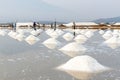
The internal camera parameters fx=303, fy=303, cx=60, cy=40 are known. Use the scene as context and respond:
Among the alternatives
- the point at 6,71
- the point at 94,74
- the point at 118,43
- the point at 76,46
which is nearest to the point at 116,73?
the point at 94,74

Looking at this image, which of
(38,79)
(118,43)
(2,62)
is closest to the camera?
(38,79)

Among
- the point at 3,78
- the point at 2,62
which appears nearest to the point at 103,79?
the point at 3,78

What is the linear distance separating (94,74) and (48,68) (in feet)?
6.04

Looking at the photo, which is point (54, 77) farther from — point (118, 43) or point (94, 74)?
point (118, 43)

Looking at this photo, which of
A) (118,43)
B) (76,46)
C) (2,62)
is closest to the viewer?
(2,62)

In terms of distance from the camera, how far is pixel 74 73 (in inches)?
392

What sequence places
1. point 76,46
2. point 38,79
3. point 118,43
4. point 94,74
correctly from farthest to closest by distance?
point 118,43 → point 76,46 → point 94,74 → point 38,79

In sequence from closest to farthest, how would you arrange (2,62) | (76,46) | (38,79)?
(38,79), (2,62), (76,46)

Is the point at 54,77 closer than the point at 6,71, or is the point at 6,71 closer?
the point at 54,77

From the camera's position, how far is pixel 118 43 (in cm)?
2067

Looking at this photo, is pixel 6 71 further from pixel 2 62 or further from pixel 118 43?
pixel 118 43

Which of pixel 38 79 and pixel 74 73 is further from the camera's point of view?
pixel 74 73

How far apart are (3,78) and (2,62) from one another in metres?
3.20

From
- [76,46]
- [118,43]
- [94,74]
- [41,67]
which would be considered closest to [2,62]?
[41,67]
